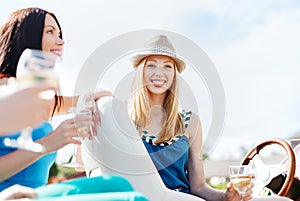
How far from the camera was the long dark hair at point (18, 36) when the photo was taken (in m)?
1.85

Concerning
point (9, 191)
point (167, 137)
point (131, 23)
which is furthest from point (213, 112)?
point (9, 191)

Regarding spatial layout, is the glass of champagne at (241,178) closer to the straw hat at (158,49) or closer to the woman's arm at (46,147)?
the straw hat at (158,49)

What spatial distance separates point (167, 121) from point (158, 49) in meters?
0.30

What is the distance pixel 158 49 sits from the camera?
2215mm

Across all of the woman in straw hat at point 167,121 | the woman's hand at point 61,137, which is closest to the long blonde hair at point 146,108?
the woman in straw hat at point 167,121

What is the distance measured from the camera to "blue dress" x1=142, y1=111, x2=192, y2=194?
2129mm

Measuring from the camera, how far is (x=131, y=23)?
106 inches

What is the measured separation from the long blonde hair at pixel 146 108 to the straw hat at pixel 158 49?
3cm

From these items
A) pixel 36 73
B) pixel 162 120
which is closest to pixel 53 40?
pixel 162 120

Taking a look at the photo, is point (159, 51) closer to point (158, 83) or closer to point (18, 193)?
point (158, 83)

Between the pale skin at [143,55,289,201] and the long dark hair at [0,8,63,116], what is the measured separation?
52cm

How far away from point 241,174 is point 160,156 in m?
0.33

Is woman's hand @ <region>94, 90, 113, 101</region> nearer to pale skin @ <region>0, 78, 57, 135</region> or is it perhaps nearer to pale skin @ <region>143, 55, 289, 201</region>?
pale skin @ <region>143, 55, 289, 201</region>

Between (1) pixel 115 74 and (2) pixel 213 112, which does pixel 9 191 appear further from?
(2) pixel 213 112
